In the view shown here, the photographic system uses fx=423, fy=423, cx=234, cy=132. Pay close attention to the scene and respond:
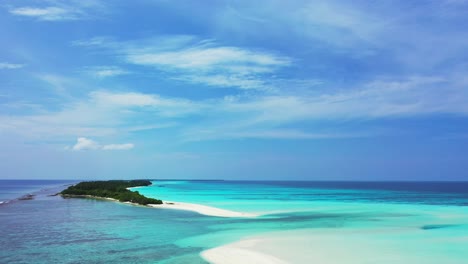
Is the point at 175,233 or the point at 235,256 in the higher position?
the point at 175,233

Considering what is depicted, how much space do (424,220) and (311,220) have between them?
847 centimetres

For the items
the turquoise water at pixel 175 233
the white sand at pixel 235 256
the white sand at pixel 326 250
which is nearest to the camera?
the white sand at pixel 235 256

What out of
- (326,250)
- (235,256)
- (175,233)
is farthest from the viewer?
(175,233)

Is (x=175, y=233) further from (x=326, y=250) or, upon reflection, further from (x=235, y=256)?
(x=326, y=250)

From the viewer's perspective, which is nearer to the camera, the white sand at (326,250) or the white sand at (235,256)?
the white sand at (235,256)

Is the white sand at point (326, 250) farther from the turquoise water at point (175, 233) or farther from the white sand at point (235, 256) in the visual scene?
the turquoise water at point (175, 233)

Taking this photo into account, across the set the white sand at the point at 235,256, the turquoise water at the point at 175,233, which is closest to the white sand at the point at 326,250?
the white sand at the point at 235,256

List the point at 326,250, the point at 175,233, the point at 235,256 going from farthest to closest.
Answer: the point at 175,233 → the point at 326,250 → the point at 235,256

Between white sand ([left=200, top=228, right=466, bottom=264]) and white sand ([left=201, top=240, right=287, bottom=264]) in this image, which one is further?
white sand ([left=200, top=228, right=466, bottom=264])

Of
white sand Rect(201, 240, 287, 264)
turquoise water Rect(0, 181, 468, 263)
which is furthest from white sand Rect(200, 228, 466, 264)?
turquoise water Rect(0, 181, 468, 263)

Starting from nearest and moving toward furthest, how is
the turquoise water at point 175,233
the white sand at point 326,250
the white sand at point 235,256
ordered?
the white sand at point 235,256
the white sand at point 326,250
the turquoise water at point 175,233

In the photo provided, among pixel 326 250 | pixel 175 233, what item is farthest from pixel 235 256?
pixel 175 233

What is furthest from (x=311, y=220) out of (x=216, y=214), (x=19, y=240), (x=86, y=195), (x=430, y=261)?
(x=86, y=195)

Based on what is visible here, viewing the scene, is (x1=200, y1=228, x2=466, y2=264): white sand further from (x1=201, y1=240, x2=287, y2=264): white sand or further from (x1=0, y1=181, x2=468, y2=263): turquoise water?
(x1=0, y1=181, x2=468, y2=263): turquoise water
